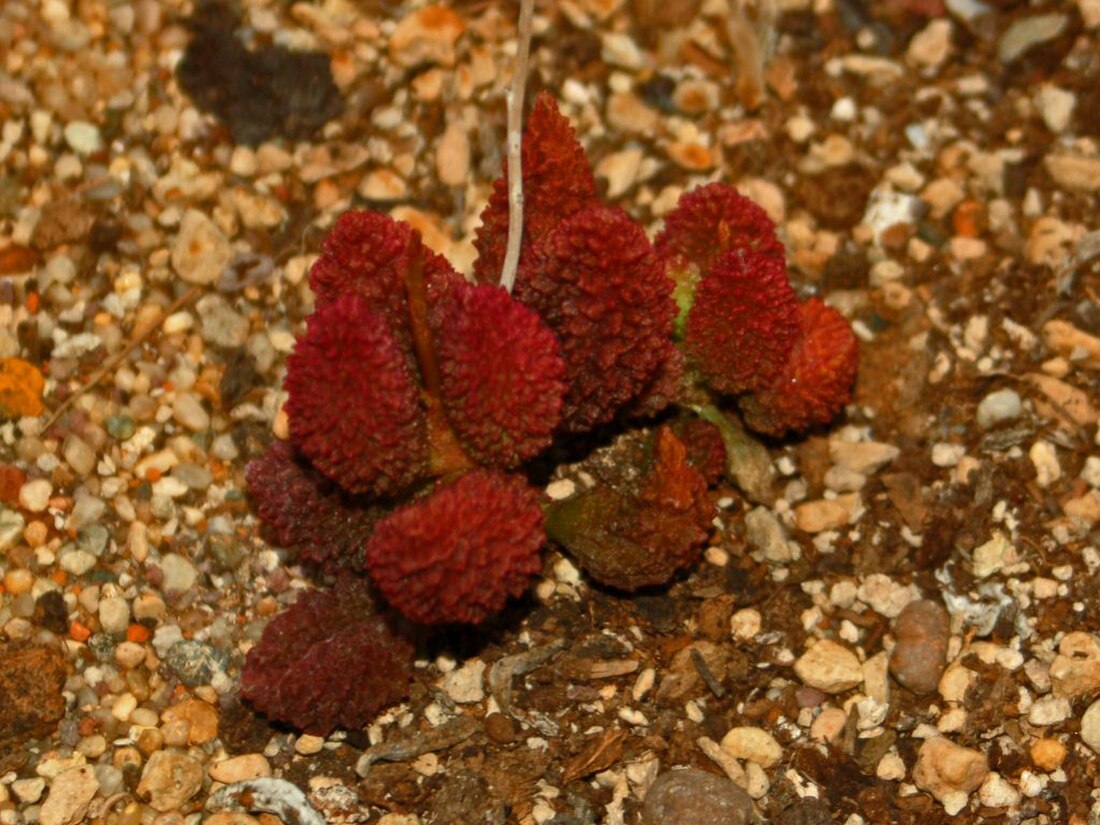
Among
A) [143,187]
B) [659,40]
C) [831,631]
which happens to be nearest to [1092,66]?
[659,40]

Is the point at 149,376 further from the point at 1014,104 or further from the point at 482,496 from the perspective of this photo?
the point at 1014,104

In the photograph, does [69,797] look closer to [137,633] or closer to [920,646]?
[137,633]

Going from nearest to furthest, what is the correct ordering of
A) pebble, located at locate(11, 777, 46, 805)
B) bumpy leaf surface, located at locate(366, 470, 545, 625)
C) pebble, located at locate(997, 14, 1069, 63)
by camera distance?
bumpy leaf surface, located at locate(366, 470, 545, 625), pebble, located at locate(11, 777, 46, 805), pebble, located at locate(997, 14, 1069, 63)

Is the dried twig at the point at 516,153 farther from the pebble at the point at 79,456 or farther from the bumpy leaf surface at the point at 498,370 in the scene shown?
the pebble at the point at 79,456

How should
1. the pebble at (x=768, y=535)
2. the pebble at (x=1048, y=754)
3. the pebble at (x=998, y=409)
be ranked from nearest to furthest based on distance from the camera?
1. the pebble at (x=1048, y=754)
2. the pebble at (x=768, y=535)
3. the pebble at (x=998, y=409)

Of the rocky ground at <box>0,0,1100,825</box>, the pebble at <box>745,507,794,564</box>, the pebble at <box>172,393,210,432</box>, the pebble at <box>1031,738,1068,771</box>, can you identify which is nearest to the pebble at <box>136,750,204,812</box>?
the rocky ground at <box>0,0,1100,825</box>

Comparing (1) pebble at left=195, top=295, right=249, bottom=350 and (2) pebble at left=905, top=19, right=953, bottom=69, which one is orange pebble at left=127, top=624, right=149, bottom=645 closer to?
(1) pebble at left=195, top=295, right=249, bottom=350

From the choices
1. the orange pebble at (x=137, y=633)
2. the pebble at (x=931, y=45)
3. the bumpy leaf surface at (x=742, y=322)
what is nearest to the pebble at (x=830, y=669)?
the bumpy leaf surface at (x=742, y=322)
